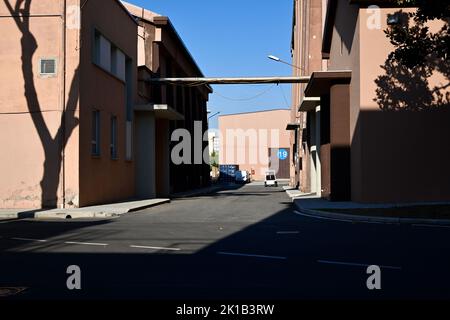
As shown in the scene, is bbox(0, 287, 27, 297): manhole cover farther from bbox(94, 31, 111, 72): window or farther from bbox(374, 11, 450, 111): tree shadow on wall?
bbox(94, 31, 111, 72): window

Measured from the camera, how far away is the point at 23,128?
840 inches

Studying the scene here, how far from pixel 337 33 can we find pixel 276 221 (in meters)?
13.9

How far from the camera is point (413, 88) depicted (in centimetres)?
2097

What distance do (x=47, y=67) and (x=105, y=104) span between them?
3.84m

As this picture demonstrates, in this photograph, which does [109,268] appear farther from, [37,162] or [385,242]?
[37,162]

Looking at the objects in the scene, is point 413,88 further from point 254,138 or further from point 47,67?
point 254,138

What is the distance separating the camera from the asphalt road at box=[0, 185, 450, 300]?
23.0 feet

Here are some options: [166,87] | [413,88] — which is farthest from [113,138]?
[413,88]

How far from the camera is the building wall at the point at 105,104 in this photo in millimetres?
21844

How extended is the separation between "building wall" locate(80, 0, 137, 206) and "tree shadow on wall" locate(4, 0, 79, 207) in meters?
0.45

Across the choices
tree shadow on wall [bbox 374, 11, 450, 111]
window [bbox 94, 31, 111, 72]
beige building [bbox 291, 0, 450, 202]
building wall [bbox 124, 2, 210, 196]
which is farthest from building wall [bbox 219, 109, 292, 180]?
tree shadow on wall [bbox 374, 11, 450, 111]
